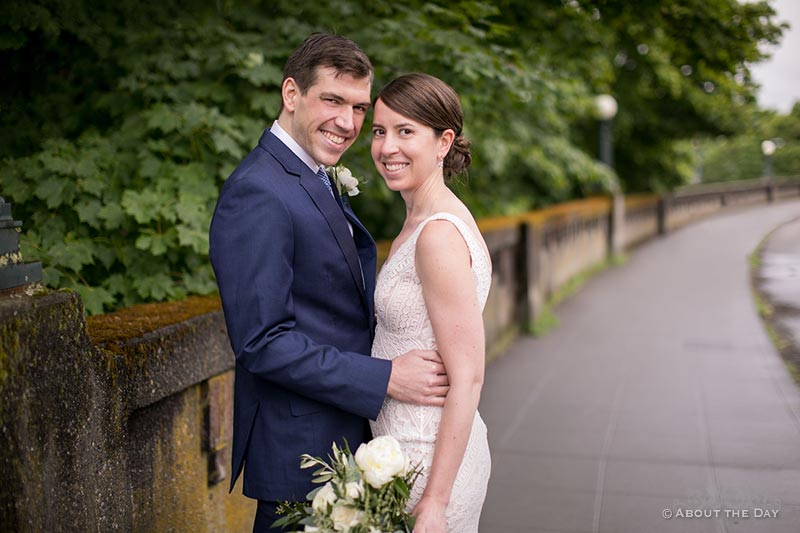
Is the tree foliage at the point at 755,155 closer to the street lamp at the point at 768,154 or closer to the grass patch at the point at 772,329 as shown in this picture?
the street lamp at the point at 768,154

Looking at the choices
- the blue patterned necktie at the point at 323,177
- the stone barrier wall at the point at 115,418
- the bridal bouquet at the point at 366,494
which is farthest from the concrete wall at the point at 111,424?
the blue patterned necktie at the point at 323,177

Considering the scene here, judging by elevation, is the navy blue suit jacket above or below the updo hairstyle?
below

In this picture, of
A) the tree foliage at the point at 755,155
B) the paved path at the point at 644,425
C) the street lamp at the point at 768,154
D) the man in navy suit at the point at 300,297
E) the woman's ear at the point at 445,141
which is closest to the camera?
the man in navy suit at the point at 300,297

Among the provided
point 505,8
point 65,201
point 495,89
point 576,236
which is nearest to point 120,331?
point 65,201

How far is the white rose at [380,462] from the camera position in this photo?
2227 mm

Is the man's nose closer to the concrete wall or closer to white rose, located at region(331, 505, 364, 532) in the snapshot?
the concrete wall

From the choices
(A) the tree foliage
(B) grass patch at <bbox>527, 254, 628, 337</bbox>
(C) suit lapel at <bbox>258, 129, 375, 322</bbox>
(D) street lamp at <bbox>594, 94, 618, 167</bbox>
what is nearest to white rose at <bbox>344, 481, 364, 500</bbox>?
→ (C) suit lapel at <bbox>258, 129, 375, 322</bbox>

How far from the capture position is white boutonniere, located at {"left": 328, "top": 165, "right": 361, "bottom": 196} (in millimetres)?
2963

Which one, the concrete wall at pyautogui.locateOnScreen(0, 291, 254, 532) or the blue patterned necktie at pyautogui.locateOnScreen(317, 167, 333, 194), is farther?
the blue patterned necktie at pyautogui.locateOnScreen(317, 167, 333, 194)

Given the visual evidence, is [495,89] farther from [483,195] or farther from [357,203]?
[483,195]

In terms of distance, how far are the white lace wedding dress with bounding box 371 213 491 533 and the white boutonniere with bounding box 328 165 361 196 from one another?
1.33 ft

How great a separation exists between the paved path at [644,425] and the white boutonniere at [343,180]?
2378 millimetres

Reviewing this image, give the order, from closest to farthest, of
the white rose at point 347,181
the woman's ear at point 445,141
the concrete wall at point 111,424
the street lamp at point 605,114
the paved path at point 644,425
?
the concrete wall at point 111,424 → the woman's ear at point 445,141 → the white rose at point 347,181 → the paved path at point 644,425 → the street lamp at point 605,114

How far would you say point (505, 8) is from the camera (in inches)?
256
